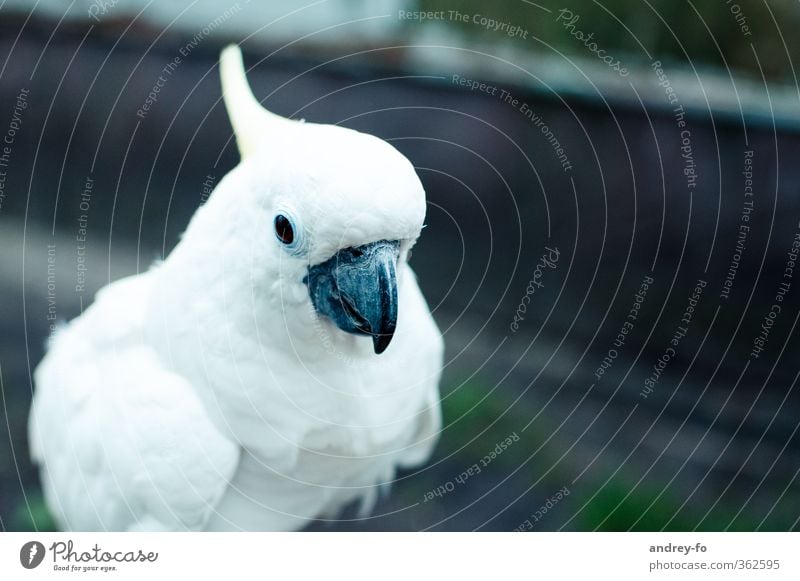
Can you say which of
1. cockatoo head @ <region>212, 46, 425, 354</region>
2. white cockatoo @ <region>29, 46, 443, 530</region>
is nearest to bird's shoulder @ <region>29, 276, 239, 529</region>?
white cockatoo @ <region>29, 46, 443, 530</region>

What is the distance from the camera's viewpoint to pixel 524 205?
1.10 meters

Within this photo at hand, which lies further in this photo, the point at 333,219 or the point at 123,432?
the point at 123,432

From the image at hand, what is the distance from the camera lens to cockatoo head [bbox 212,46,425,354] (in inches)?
24.4

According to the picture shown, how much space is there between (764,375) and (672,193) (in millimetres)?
328

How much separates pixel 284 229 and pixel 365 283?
92 mm

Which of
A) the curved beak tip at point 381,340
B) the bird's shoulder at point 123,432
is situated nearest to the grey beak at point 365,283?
the curved beak tip at point 381,340

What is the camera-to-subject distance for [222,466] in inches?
31.6

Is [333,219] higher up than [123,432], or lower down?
higher up

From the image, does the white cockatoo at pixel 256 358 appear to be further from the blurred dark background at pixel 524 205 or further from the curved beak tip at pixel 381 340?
the blurred dark background at pixel 524 205

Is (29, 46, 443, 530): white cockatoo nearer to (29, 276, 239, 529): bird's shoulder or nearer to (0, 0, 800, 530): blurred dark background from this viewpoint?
(29, 276, 239, 529): bird's shoulder

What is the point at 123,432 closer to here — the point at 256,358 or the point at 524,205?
the point at 256,358
